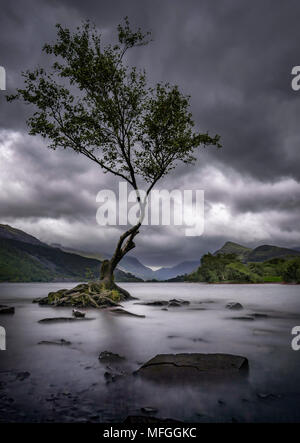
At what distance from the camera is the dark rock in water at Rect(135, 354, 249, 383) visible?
17.3ft

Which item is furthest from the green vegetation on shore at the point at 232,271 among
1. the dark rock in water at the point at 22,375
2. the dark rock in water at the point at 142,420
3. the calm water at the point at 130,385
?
the dark rock in water at the point at 142,420

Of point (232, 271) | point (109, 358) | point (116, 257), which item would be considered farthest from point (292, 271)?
point (109, 358)

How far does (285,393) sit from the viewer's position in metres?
4.69

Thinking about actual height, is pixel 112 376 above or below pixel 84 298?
above

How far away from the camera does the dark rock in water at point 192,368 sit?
5.29 metres

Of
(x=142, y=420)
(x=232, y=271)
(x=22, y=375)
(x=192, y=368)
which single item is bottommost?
(x=232, y=271)

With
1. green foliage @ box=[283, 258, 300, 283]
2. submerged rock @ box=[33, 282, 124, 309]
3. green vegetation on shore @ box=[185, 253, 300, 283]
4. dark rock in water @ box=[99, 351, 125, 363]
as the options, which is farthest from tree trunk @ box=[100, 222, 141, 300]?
green vegetation on shore @ box=[185, 253, 300, 283]

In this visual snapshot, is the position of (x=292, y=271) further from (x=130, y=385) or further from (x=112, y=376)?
(x=130, y=385)

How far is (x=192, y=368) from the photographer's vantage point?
18.2 feet

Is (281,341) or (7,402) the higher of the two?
(7,402)

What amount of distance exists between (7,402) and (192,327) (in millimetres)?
9133
